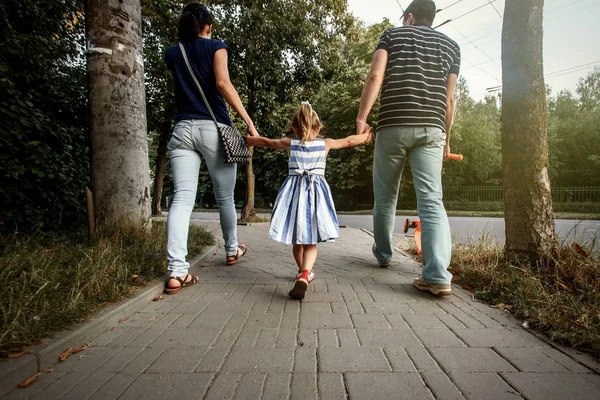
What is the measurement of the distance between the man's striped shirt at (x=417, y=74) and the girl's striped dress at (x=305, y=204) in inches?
30.9

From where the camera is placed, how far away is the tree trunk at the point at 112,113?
3418 millimetres

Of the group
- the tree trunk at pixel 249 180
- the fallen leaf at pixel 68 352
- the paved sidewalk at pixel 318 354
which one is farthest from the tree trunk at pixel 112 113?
the tree trunk at pixel 249 180

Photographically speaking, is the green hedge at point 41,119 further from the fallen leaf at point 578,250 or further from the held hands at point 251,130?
the fallen leaf at point 578,250

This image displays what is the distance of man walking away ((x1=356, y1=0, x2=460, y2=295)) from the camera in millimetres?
2867

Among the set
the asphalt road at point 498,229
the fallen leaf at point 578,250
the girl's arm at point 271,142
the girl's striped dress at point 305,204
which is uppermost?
the girl's arm at point 271,142

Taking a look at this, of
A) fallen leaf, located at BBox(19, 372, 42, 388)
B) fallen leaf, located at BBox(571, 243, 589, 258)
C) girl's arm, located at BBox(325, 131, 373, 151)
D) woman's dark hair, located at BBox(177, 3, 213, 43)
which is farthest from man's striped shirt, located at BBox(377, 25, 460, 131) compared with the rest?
fallen leaf, located at BBox(19, 372, 42, 388)

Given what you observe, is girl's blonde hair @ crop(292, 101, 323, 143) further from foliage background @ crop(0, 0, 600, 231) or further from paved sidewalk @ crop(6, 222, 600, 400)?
foliage background @ crop(0, 0, 600, 231)

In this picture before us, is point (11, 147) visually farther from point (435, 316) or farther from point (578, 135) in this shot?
point (578, 135)

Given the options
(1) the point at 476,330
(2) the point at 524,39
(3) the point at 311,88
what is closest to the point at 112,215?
(1) the point at 476,330

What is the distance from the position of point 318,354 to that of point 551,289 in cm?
195

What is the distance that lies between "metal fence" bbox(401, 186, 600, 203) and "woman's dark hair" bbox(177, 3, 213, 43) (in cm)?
2246

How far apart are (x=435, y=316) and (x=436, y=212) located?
88cm

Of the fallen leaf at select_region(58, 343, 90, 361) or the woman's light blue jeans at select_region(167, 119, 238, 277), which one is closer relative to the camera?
the fallen leaf at select_region(58, 343, 90, 361)

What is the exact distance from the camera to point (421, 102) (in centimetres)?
294
